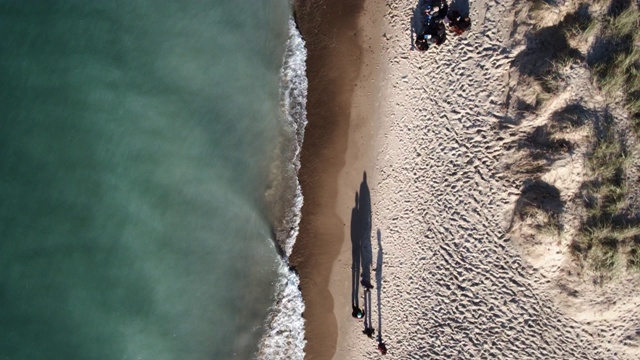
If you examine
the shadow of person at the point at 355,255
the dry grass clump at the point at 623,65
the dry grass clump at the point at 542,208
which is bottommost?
the shadow of person at the point at 355,255

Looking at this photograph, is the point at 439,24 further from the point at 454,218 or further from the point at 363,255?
the point at 363,255

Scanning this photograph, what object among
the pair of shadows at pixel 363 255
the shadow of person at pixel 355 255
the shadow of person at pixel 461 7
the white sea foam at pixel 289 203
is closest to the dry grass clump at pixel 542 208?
the pair of shadows at pixel 363 255

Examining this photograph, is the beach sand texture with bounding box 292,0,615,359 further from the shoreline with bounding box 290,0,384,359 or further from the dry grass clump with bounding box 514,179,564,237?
the dry grass clump with bounding box 514,179,564,237

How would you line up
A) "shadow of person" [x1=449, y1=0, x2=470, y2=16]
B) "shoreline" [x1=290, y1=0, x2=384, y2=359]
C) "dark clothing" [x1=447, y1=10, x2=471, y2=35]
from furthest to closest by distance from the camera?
"shoreline" [x1=290, y1=0, x2=384, y2=359] < "shadow of person" [x1=449, y1=0, x2=470, y2=16] < "dark clothing" [x1=447, y1=10, x2=471, y2=35]

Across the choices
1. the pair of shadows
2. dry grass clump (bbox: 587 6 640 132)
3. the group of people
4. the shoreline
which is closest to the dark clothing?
the group of people

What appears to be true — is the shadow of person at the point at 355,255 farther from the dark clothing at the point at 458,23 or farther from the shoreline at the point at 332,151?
the dark clothing at the point at 458,23

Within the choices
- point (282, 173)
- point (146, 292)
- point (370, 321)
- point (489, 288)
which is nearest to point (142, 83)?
point (282, 173)

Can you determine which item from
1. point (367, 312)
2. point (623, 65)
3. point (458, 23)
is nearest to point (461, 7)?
point (458, 23)
